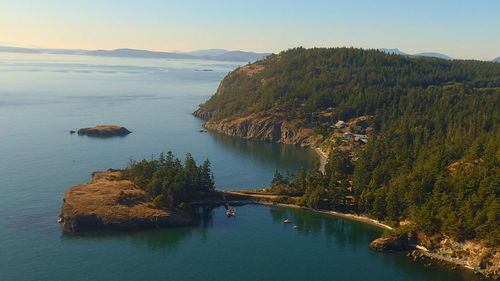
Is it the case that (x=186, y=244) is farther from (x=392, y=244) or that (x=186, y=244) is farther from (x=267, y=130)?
(x=267, y=130)

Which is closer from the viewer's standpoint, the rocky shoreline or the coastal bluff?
the rocky shoreline

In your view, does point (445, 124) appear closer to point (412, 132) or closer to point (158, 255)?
point (412, 132)

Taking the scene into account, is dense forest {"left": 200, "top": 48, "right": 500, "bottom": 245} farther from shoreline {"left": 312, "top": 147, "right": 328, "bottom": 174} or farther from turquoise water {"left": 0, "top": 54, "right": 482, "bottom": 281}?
turquoise water {"left": 0, "top": 54, "right": 482, "bottom": 281}

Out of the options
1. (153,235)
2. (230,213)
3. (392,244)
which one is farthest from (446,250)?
(153,235)

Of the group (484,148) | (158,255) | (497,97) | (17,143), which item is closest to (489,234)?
(484,148)

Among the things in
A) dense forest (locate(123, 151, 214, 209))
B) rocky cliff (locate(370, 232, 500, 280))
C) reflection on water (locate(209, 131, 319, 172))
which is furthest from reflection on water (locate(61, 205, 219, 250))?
reflection on water (locate(209, 131, 319, 172))
